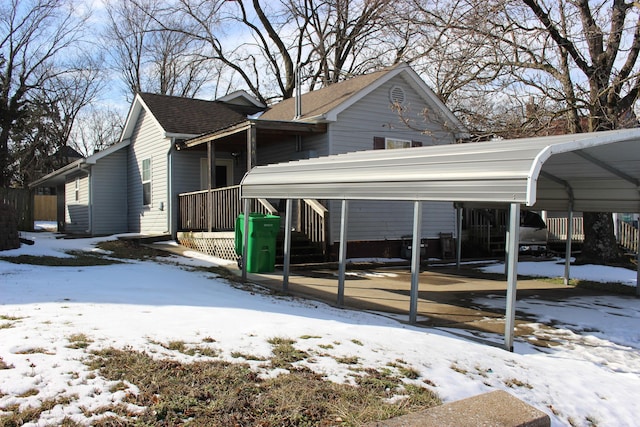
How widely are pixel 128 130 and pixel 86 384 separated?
58.7 feet

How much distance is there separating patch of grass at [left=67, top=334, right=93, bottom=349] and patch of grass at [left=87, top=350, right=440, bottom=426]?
264 millimetres

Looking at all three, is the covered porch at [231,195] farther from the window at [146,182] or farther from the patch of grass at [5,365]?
the patch of grass at [5,365]

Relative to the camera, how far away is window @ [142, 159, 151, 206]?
18.4 metres

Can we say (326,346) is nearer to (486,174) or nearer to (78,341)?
(78,341)

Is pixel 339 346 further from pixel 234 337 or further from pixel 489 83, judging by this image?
pixel 489 83

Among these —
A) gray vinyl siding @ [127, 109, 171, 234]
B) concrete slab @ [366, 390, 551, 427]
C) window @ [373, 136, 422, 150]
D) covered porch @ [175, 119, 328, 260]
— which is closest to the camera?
concrete slab @ [366, 390, 551, 427]

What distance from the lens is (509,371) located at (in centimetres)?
521

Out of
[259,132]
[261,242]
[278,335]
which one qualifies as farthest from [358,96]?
[278,335]

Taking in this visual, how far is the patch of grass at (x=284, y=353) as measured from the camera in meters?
4.63

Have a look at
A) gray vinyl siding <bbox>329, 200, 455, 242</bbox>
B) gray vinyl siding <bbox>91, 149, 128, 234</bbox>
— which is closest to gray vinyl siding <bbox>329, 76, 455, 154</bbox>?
gray vinyl siding <bbox>329, 200, 455, 242</bbox>

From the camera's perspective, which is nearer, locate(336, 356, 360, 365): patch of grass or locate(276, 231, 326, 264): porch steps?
locate(336, 356, 360, 365): patch of grass

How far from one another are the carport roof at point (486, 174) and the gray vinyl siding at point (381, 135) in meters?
4.48

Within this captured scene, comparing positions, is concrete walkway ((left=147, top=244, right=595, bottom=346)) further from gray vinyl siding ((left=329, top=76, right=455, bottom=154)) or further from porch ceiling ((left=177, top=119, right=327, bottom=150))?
gray vinyl siding ((left=329, top=76, right=455, bottom=154))

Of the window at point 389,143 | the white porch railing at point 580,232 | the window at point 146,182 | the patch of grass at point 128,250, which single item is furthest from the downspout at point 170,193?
the white porch railing at point 580,232
